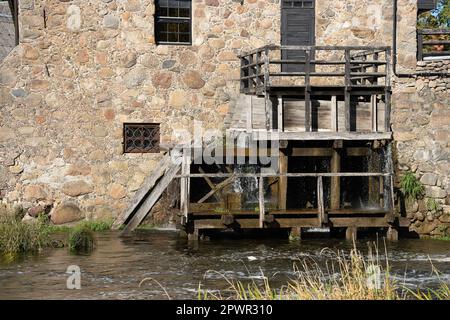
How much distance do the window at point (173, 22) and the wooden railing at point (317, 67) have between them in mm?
1424

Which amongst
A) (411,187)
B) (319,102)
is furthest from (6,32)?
(411,187)

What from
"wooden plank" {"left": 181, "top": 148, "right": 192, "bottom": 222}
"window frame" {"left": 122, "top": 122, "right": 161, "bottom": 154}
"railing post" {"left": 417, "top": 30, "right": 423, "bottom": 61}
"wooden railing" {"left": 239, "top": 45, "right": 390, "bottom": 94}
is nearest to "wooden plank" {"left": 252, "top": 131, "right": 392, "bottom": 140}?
"wooden railing" {"left": 239, "top": 45, "right": 390, "bottom": 94}

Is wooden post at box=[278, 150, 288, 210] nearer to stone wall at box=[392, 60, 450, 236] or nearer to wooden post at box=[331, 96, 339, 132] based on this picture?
wooden post at box=[331, 96, 339, 132]

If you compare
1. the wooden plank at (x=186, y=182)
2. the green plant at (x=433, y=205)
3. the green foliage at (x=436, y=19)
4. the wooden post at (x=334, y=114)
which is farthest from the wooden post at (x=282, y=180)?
the green foliage at (x=436, y=19)

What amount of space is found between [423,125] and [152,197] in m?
5.89

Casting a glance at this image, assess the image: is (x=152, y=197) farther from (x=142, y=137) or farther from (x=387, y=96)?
(x=387, y=96)

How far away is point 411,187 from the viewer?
16.2 meters

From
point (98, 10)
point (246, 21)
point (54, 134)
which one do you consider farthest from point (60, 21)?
point (246, 21)

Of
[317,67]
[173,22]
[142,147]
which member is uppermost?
[173,22]

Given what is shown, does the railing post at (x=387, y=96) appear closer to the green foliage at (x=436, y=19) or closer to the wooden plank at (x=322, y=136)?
the wooden plank at (x=322, y=136)

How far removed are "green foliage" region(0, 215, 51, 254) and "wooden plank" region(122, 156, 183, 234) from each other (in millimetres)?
2107

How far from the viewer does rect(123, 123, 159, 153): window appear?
1644cm

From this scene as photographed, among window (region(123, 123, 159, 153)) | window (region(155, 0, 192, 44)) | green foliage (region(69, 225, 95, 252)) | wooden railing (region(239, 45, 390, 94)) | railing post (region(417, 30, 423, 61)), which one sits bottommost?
green foliage (region(69, 225, 95, 252))
